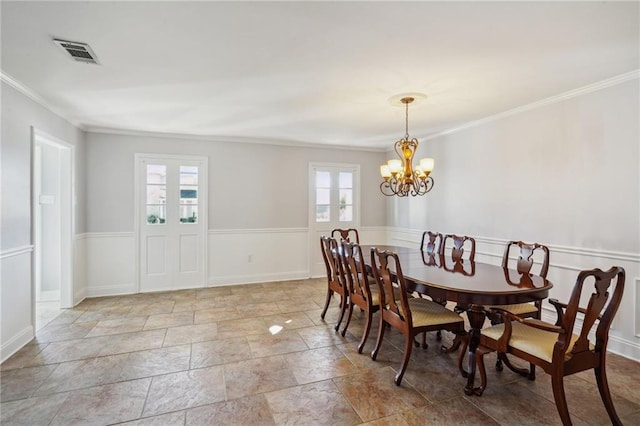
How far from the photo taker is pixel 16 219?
2.98 m

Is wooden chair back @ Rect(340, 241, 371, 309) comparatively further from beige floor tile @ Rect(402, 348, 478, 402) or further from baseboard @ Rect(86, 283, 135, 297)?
baseboard @ Rect(86, 283, 135, 297)

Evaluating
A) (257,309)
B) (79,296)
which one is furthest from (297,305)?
(79,296)

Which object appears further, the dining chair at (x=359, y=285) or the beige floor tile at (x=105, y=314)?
the beige floor tile at (x=105, y=314)

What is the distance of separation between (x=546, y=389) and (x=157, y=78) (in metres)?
3.97

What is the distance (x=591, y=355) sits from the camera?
1.94 m

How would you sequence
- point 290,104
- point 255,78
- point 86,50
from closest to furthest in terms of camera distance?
point 86,50, point 255,78, point 290,104

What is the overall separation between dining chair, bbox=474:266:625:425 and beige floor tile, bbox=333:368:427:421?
65 cm

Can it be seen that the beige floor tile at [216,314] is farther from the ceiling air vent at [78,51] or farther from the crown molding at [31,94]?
the crown molding at [31,94]

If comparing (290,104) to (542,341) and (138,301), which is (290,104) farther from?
(138,301)

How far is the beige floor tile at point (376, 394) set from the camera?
2.10m

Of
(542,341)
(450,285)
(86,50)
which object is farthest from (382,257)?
(86,50)

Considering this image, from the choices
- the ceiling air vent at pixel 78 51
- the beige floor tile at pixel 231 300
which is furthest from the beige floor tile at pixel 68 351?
the ceiling air vent at pixel 78 51

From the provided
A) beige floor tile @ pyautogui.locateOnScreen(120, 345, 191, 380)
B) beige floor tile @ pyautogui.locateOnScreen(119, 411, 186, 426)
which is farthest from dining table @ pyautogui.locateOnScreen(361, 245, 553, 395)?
beige floor tile @ pyautogui.locateOnScreen(120, 345, 191, 380)

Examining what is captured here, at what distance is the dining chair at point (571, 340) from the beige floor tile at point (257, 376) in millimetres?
1530
